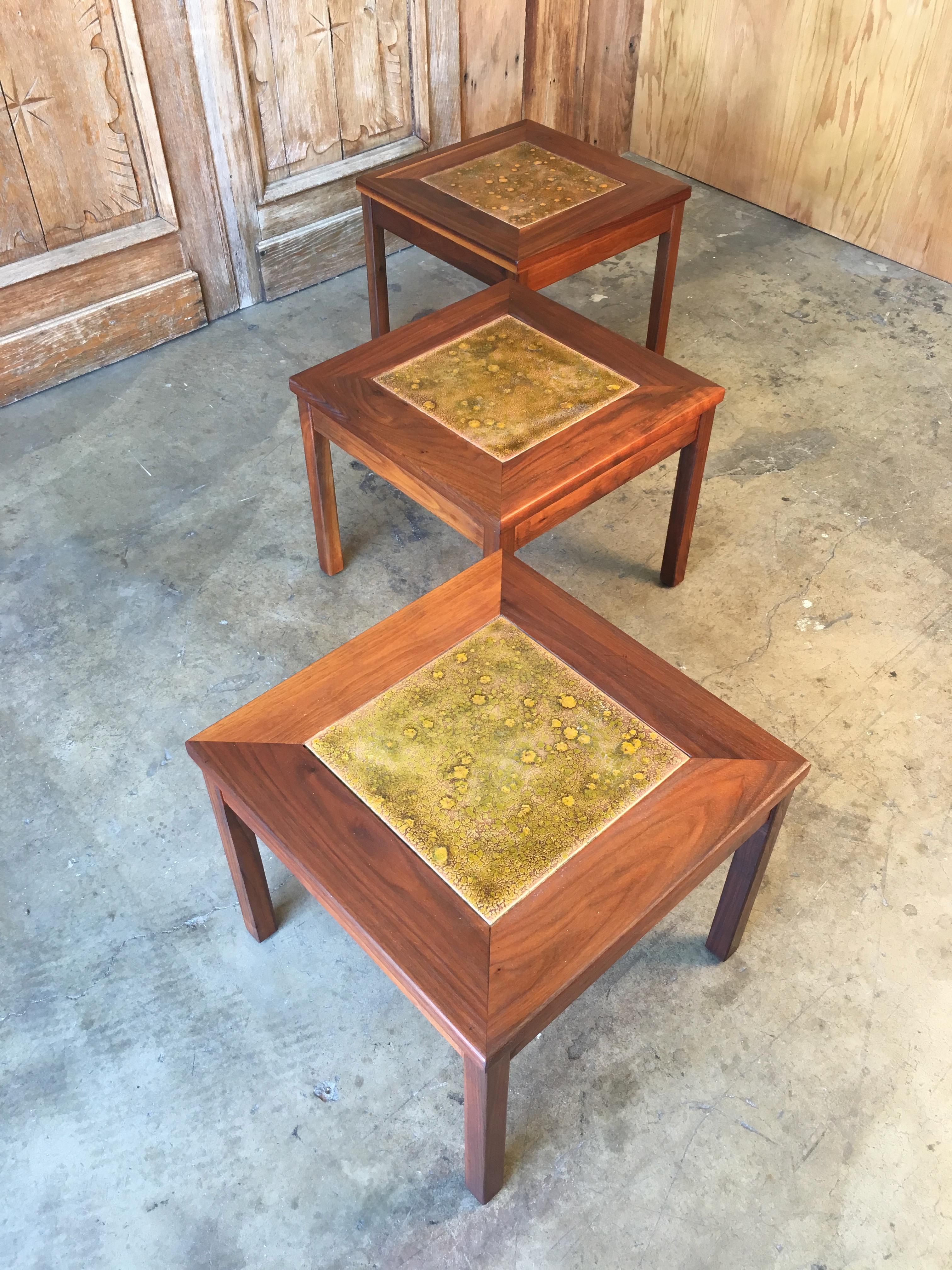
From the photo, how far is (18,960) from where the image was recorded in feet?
4.92

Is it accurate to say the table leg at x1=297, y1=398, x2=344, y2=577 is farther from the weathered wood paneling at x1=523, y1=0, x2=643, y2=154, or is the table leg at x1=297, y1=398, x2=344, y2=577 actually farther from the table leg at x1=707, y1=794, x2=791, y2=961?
the weathered wood paneling at x1=523, y1=0, x2=643, y2=154

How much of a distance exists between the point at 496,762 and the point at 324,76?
2067 mm

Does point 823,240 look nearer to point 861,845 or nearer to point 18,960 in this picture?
point 861,845

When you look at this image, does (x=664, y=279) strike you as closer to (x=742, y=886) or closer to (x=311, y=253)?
(x=311, y=253)

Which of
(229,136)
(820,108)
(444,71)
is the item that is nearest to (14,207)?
(229,136)

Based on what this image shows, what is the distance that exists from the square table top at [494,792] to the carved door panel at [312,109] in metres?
1.63

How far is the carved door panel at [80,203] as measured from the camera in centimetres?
216

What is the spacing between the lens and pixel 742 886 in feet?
4.55

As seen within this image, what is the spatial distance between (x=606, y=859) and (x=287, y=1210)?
597 millimetres

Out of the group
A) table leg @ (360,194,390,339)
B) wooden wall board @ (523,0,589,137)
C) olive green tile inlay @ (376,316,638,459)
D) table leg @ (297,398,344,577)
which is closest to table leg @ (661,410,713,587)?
olive green tile inlay @ (376,316,638,459)

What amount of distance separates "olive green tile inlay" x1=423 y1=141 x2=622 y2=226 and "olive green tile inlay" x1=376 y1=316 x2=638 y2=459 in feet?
1.43

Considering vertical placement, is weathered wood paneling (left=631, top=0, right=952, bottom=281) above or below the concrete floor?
above

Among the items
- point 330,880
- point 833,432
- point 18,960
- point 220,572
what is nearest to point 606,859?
point 330,880

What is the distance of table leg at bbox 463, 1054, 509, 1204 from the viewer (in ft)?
3.48
